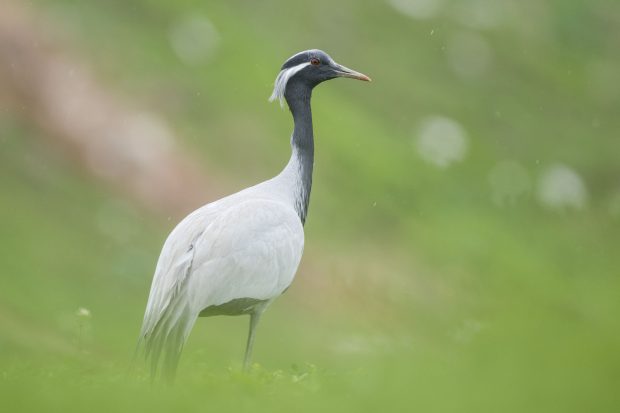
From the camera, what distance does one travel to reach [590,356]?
3.06m


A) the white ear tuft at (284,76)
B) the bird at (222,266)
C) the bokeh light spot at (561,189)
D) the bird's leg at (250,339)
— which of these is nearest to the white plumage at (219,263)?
the bird at (222,266)

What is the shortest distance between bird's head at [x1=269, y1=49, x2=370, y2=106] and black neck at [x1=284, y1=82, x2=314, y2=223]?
0.02 m

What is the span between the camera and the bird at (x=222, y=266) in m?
7.52

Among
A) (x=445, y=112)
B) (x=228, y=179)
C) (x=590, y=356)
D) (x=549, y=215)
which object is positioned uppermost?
(x=445, y=112)

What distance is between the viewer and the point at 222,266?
7742mm

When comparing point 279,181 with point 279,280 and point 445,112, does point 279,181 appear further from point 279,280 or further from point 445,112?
point 445,112

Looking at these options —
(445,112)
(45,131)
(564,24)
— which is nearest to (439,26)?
(445,112)

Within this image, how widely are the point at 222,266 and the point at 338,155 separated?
14001mm

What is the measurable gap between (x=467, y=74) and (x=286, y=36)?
5.01 metres

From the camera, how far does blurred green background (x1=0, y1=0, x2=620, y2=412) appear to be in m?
17.0

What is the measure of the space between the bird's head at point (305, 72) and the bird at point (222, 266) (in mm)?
1231

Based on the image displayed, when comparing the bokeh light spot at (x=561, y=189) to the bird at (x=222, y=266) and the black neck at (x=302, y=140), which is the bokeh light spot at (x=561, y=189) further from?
the bird at (x=222, y=266)

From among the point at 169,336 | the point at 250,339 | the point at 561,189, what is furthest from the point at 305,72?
the point at 561,189

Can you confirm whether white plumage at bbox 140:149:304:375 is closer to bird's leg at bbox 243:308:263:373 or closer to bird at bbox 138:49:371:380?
bird at bbox 138:49:371:380
